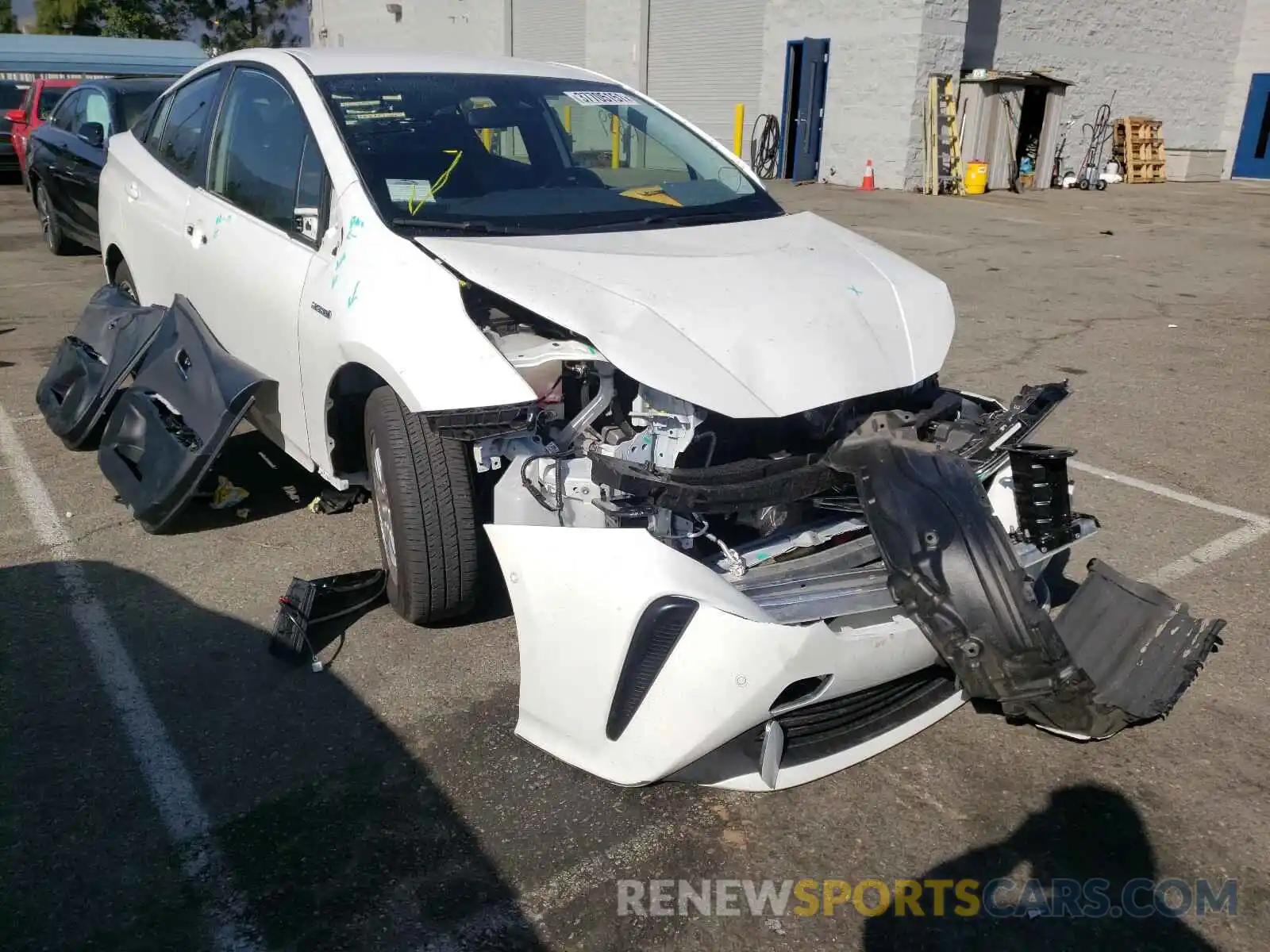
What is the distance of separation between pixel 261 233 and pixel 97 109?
649 centimetres

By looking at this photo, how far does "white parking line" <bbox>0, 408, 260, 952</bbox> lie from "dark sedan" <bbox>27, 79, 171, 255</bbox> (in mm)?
5547

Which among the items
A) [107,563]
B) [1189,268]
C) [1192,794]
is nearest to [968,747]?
[1192,794]

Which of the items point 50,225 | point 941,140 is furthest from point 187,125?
point 941,140

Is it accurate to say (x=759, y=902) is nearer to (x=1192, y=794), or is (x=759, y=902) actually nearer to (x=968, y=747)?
(x=968, y=747)

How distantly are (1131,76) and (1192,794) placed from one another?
2273 centimetres

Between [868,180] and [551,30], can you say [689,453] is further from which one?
[551,30]

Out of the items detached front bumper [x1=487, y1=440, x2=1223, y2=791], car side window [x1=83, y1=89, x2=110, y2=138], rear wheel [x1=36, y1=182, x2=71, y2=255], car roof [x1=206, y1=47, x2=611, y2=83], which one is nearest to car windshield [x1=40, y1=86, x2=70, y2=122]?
rear wheel [x1=36, y1=182, x2=71, y2=255]

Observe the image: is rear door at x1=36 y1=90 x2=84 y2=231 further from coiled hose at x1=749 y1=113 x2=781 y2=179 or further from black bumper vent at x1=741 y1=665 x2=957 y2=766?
coiled hose at x1=749 y1=113 x2=781 y2=179

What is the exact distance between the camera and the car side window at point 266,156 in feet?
12.0

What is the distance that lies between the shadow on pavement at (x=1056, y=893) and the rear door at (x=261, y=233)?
8.44ft

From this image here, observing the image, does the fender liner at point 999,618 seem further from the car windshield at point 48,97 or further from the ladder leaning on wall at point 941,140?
the ladder leaning on wall at point 941,140

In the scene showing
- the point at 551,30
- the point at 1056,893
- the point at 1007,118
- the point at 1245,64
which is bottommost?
the point at 1056,893

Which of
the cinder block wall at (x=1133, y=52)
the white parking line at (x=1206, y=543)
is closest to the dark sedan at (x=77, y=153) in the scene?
the white parking line at (x=1206, y=543)

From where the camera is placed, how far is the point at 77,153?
8.88 meters
